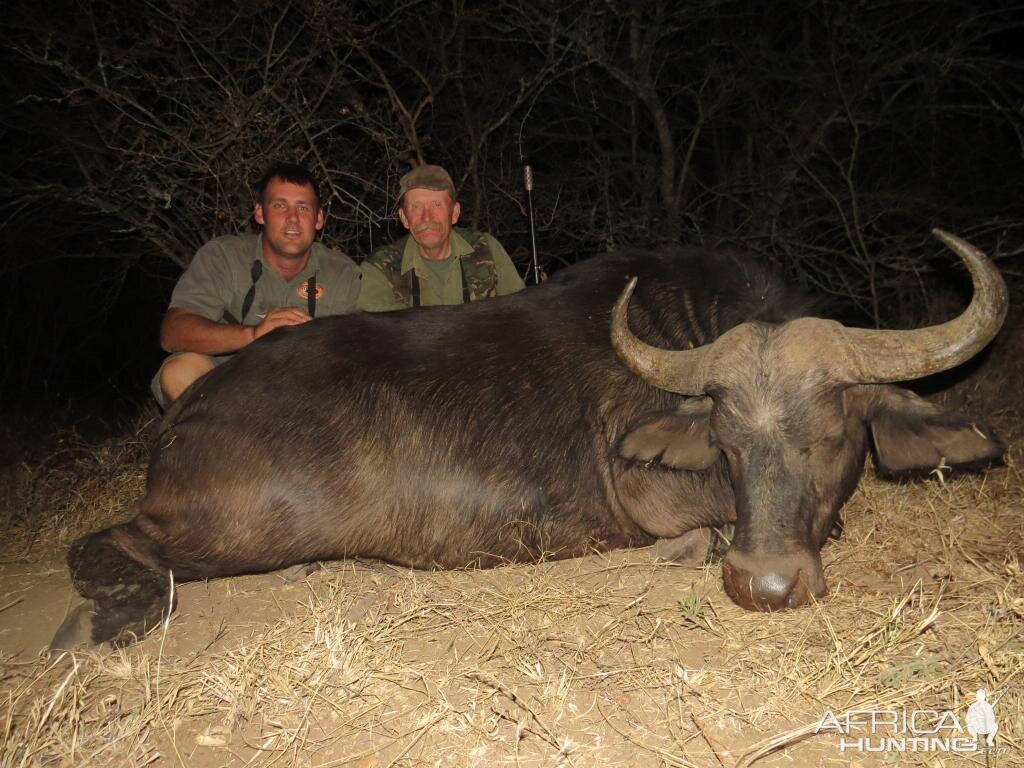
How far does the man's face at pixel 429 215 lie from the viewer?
16.5 ft

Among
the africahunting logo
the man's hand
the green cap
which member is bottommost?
the africahunting logo

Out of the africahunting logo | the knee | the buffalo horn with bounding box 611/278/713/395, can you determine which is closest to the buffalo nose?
the africahunting logo

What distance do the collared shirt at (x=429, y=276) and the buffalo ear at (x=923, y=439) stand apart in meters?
2.74

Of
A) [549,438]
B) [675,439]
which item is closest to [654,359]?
[675,439]

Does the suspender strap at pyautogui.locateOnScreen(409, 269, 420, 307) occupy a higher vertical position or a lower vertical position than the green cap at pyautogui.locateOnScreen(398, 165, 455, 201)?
lower

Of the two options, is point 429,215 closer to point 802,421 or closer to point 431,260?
point 431,260

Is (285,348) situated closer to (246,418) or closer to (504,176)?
(246,418)

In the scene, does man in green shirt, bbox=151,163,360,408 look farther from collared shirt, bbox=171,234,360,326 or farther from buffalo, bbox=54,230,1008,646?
buffalo, bbox=54,230,1008,646

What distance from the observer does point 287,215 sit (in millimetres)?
4562

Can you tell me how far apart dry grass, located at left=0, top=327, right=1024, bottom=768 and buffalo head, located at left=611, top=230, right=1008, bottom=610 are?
0.79 ft

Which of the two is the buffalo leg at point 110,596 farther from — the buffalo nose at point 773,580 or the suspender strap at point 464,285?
the suspender strap at point 464,285

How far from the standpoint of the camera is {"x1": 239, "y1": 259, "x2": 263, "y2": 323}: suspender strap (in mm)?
4633

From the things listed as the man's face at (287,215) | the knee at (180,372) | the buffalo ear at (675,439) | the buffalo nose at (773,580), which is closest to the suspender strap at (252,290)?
the man's face at (287,215)

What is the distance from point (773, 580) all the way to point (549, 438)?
122 centimetres
